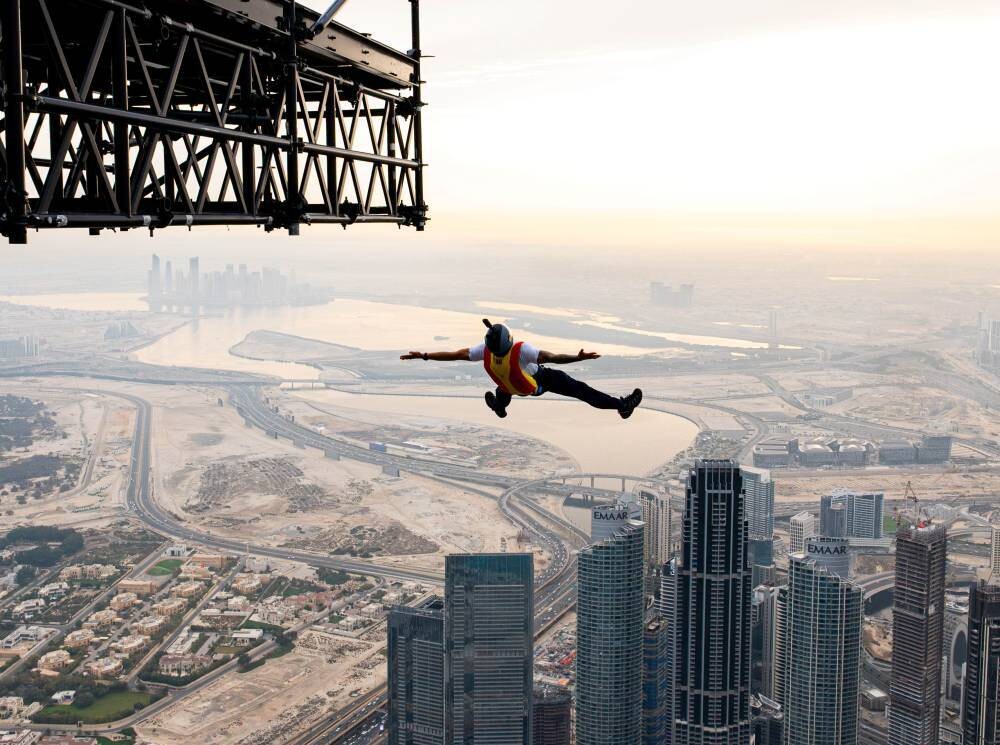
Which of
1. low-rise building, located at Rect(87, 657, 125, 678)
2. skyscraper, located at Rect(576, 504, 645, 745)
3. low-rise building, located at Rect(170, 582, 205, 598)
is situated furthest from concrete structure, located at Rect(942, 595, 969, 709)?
low-rise building, located at Rect(170, 582, 205, 598)

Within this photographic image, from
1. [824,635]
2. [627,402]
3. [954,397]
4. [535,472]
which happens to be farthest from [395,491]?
[627,402]

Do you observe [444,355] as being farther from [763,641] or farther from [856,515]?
[856,515]

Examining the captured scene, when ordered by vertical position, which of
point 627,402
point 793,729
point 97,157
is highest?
point 97,157

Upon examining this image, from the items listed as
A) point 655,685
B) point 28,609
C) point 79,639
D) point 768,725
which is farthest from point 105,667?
point 768,725

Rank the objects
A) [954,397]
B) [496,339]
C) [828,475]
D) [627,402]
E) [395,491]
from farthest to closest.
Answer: [954,397] < [828,475] < [395,491] < [627,402] < [496,339]

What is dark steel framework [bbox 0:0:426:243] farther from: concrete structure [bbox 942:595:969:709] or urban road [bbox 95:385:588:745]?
concrete structure [bbox 942:595:969:709]

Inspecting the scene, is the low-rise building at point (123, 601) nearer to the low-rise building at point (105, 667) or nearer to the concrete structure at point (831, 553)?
the low-rise building at point (105, 667)

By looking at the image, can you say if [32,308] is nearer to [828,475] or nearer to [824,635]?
[828,475]
